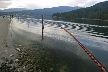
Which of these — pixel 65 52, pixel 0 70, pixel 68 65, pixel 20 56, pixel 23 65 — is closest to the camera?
pixel 0 70

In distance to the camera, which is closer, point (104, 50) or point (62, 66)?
point (62, 66)

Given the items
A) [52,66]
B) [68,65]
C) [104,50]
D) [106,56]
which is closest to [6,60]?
[52,66]

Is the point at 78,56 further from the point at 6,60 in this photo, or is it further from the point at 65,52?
the point at 6,60

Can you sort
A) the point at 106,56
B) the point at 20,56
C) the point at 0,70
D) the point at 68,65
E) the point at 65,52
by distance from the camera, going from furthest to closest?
the point at 65,52, the point at 106,56, the point at 20,56, the point at 68,65, the point at 0,70

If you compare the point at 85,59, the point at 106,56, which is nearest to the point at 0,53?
the point at 85,59

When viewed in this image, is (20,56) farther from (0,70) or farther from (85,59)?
(85,59)

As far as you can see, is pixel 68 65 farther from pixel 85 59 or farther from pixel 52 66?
pixel 85 59

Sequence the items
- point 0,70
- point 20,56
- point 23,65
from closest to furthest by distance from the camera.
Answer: point 0,70, point 23,65, point 20,56
